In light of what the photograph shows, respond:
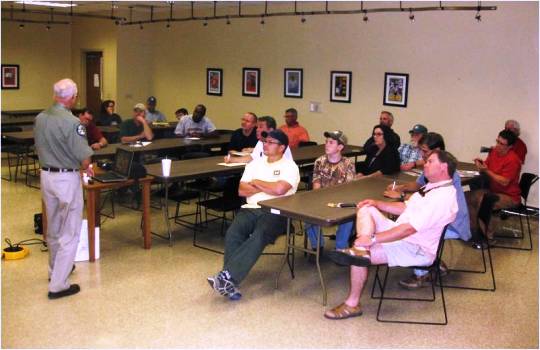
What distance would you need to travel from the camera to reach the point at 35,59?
13.4 m

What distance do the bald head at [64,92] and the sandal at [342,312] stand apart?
7.51ft

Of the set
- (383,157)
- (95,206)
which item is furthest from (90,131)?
(383,157)

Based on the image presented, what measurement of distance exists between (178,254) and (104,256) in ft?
2.07

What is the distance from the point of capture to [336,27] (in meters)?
9.17

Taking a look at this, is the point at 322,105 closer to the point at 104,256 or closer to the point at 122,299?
the point at 104,256

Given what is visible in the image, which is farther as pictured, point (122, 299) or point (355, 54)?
point (355, 54)

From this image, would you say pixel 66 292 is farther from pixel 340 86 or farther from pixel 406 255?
pixel 340 86

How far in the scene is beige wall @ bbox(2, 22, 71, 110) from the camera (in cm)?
1304

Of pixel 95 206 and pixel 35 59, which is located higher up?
pixel 35 59

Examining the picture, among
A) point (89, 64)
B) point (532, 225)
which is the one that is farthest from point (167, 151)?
point (89, 64)

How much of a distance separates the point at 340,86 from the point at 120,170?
4.54m

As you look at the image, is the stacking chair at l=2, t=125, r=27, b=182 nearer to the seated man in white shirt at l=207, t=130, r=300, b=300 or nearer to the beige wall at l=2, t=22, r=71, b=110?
the beige wall at l=2, t=22, r=71, b=110

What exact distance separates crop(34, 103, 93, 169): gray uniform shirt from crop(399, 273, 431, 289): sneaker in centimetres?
257

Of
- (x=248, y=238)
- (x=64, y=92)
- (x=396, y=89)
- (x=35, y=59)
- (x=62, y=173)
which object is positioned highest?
(x=35, y=59)
